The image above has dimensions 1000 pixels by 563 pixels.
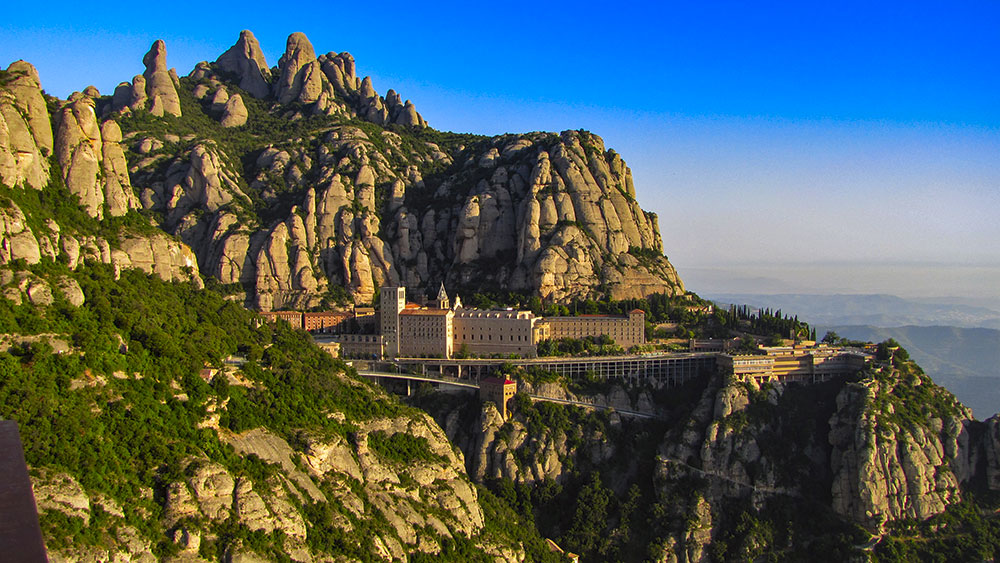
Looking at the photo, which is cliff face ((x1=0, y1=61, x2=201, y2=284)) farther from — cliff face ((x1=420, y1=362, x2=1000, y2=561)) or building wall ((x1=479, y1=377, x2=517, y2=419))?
cliff face ((x1=420, y1=362, x2=1000, y2=561))

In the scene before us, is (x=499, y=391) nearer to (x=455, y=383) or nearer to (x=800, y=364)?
(x=455, y=383)

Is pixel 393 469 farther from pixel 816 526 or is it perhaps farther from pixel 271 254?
pixel 271 254

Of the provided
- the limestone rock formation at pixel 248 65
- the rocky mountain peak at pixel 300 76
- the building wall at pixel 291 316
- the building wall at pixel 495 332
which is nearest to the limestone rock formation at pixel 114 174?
the building wall at pixel 291 316

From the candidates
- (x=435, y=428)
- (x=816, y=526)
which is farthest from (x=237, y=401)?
(x=816, y=526)

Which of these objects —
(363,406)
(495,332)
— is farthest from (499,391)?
(363,406)

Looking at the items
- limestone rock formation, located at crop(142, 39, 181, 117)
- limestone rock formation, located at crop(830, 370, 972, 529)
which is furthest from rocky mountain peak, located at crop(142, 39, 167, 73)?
limestone rock formation, located at crop(830, 370, 972, 529)

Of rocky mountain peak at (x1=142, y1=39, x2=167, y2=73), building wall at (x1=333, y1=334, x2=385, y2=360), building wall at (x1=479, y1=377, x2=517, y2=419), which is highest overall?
rocky mountain peak at (x1=142, y1=39, x2=167, y2=73)

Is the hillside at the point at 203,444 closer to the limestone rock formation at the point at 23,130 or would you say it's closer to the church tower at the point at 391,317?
the limestone rock formation at the point at 23,130

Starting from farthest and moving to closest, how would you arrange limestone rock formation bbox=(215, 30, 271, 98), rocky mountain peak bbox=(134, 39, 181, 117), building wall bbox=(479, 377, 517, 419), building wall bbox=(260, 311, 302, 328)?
limestone rock formation bbox=(215, 30, 271, 98)
rocky mountain peak bbox=(134, 39, 181, 117)
building wall bbox=(260, 311, 302, 328)
building wall bbox=(479, 377, 517, 419)
